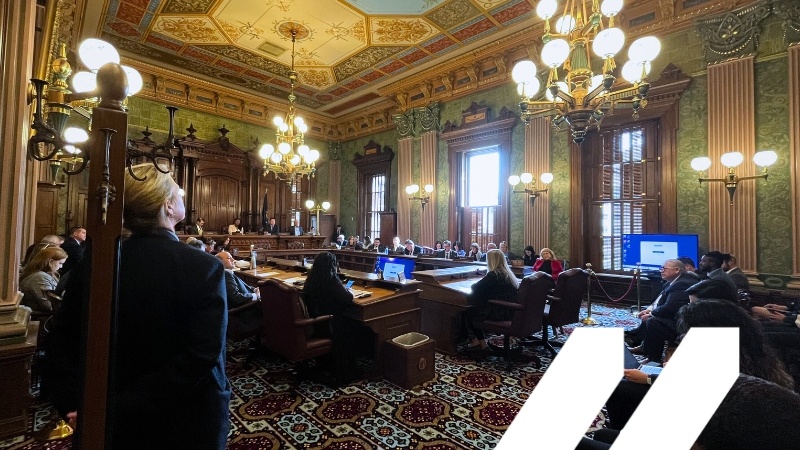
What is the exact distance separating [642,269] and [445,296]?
4295 millimetres

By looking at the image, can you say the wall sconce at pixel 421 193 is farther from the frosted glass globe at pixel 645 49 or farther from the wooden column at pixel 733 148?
the frosted glass globe at pixel 645 49

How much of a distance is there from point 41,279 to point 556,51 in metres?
5.64

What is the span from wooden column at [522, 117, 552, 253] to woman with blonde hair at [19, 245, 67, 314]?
8029 mm

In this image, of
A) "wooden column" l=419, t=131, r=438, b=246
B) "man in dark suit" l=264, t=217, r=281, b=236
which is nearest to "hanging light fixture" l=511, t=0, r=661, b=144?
"wooden column" l=419, t=131, r=438, b=246

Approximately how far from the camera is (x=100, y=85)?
910mm

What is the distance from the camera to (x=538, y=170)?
8.23m

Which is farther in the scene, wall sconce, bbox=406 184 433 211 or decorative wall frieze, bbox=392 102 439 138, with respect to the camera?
decorative wall frieze, bbox=392 102 439 138

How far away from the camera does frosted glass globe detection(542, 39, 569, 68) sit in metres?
3.71

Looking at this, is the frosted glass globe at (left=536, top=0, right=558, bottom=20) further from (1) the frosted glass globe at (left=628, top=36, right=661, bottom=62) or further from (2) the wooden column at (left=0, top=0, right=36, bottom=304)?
(2) the wooden column at (left=0, top=0, right=36, bottom=304)

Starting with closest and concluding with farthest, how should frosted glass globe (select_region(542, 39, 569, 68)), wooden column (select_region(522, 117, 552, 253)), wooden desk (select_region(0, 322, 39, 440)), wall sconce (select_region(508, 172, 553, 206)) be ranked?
wooden desk (select_region(0, 322, 39, 440)) → frosted glass globe (select_region(542, 39, 569, 68)) → wall sconce (select_region(508, 172, 553, 206)) → wooden column (select_region(522, 117, 552, 253))

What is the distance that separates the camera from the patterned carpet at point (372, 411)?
8.52ft

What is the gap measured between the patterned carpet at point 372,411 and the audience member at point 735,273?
2887 millimetres

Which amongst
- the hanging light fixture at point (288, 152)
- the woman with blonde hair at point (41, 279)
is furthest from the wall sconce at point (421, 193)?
the woman with blonde hair at point (41, 279)

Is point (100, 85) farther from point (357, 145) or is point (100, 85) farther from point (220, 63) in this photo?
point (357, 145)
